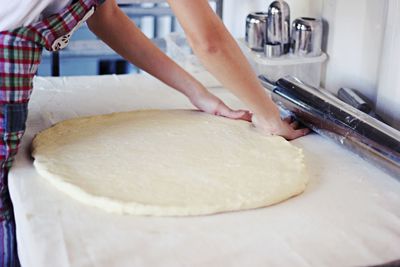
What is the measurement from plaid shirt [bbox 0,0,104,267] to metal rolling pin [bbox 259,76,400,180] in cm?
55

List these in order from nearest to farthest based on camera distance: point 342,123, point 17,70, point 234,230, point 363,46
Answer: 1. point 234,230
2. point 17,70
3. point 342,123
4. point 363,46

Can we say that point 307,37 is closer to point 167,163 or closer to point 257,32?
point 257,32

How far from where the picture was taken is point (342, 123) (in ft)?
4.30

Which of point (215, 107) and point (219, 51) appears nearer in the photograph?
point (219, 51)

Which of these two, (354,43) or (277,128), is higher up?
(354,43)

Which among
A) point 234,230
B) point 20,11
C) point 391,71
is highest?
point 20,11

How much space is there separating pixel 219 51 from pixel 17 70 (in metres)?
0.38

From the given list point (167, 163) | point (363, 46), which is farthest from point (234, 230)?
point (363, 46)

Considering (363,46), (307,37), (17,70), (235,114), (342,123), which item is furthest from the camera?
(307,37)

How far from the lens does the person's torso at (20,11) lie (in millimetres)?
1128

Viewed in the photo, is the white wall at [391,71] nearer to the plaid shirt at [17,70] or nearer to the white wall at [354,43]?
the white wall at [354,43]

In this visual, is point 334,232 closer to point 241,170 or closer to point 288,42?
point 241,170

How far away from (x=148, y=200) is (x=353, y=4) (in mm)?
908

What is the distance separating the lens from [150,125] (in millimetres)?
1380
